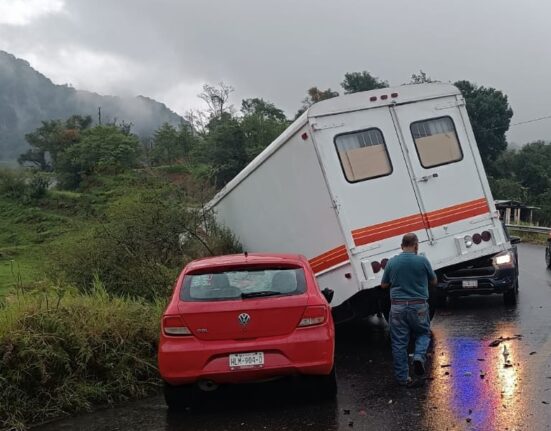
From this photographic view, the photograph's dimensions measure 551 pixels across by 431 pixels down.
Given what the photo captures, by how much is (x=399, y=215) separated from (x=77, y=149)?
1105 inches

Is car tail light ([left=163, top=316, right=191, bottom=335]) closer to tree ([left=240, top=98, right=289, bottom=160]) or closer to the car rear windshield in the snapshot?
the car rear windshield

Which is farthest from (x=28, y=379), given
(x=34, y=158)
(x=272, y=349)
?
(x=34, y=158)

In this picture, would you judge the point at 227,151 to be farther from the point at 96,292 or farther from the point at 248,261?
the point at 248,261

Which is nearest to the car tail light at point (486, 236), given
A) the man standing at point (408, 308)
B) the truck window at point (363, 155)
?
the truck window at point (363, 155)

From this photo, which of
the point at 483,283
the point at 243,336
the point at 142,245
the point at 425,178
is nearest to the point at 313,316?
the point at 243,336

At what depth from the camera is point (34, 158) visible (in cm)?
6712

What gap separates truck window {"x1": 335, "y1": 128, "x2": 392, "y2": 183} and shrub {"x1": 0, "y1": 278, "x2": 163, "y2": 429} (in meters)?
3.30

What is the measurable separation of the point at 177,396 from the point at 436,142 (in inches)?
204

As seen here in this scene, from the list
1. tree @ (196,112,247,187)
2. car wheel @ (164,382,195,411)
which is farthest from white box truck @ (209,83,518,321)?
tree @ (196,112,247,187)

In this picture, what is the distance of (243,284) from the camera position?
6.05 m

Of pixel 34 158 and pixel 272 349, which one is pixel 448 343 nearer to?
pixel 272 349

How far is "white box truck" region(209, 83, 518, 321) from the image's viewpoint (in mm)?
8359

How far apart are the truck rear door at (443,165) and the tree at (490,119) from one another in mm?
43102

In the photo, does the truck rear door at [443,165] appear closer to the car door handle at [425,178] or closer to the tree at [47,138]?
the car door handle at [425,178]
